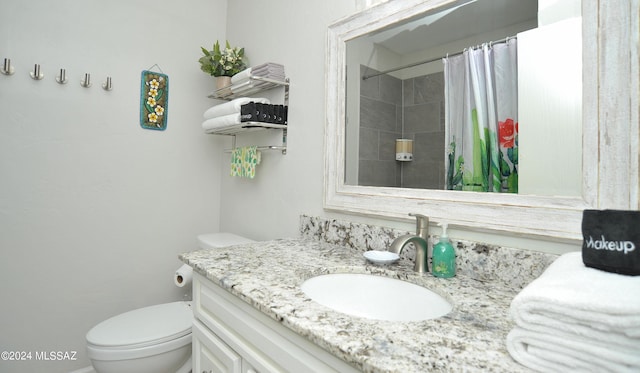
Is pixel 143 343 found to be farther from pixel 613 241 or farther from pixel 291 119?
pixel 613 241

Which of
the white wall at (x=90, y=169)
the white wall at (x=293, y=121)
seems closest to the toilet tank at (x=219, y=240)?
the white wall at (x=293, y=121)

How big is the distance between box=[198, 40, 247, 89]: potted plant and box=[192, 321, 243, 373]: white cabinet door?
4.51 feet

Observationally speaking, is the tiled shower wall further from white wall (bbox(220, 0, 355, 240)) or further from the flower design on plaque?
the flower design on plaque

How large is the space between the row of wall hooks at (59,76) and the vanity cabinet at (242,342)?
4.18 ft

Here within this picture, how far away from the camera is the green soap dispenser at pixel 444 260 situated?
90 centimetres

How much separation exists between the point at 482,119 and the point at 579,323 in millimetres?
644

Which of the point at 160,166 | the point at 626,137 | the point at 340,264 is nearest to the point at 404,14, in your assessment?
the point at 626,137

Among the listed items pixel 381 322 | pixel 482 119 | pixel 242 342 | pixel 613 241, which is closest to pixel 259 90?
pixel 482 119

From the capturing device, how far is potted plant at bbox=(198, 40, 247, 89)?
1868mm

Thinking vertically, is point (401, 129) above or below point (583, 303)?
above

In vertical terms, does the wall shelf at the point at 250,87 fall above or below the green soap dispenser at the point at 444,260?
above

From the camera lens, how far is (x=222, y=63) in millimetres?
1862

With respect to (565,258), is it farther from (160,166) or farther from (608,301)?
(160,166)

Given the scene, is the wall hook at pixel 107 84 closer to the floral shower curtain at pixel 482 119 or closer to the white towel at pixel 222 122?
the white towel at pixel 222 122
